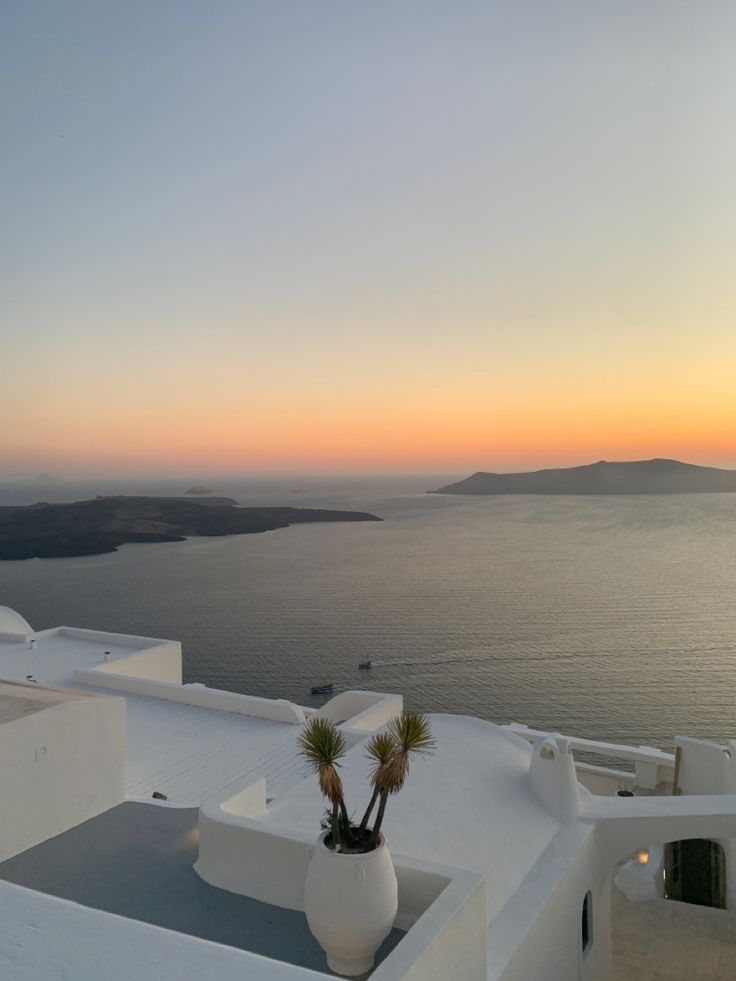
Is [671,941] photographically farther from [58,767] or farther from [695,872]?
→ [58,767]

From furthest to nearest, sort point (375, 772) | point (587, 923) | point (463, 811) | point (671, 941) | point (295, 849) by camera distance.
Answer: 1. point (671, 941)
2. point (587, 923)
3. point (463, 811)
4. point (295, 849)
5. point (375, 772)

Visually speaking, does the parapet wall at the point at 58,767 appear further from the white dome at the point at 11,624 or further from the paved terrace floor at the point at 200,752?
the white dome at the point at 11,624

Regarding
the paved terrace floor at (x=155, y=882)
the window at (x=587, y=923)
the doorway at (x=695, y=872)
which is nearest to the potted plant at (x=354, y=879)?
the paved terrace floor at (x=155, y=882)

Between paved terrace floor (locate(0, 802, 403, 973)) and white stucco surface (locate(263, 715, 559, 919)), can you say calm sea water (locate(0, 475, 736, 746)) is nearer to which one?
white stucco surface (locate(263, 715, 559, 919))

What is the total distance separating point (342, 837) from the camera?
21.1 ft

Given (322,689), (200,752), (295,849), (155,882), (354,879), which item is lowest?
(322,689)

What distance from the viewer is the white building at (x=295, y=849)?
5195mm

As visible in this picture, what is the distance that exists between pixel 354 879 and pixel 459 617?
61646 millimetres

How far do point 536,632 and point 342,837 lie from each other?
57.9 metres

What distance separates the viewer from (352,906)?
603 cm

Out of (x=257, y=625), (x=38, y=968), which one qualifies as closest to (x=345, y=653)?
(x=257, y=625)

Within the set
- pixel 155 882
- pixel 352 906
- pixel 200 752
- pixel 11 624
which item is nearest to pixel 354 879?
pixel 352 906

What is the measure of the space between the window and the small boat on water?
35916 mm

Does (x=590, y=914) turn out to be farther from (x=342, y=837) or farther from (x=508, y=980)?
(x=342, y=837)
